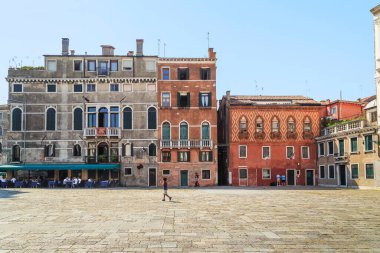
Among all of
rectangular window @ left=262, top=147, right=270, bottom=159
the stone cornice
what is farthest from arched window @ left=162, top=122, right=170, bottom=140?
rectangular window @ left=262, top=147, right=270, bottom=159

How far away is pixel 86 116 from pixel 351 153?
1097 inches

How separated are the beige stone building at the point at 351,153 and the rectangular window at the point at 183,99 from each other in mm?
14936

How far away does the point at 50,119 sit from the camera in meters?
49.1

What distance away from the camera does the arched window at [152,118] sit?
162 ft

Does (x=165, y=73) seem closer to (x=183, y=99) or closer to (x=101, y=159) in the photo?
(x=183, y=99)

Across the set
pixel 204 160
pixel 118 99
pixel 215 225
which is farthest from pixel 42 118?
pixel 215 225

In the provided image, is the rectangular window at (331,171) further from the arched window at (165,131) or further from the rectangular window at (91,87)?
the rectangular window at (91,87)

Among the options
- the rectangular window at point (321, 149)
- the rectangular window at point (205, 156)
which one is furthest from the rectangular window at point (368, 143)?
the rectangular window at point (205, 156)

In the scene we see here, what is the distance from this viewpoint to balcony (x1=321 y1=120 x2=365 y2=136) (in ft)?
137

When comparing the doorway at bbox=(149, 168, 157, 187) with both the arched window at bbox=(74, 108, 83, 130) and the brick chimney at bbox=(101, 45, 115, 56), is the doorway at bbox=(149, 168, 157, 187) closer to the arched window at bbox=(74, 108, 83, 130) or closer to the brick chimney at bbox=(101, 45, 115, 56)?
the arched window at bbox=(74, 108, 83, 130)

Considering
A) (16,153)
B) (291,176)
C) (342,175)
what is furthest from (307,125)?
(16,153)

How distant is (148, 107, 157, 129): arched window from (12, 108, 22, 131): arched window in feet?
46.1

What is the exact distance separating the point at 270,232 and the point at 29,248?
7014 millimetres

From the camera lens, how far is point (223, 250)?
11109 millimetres
